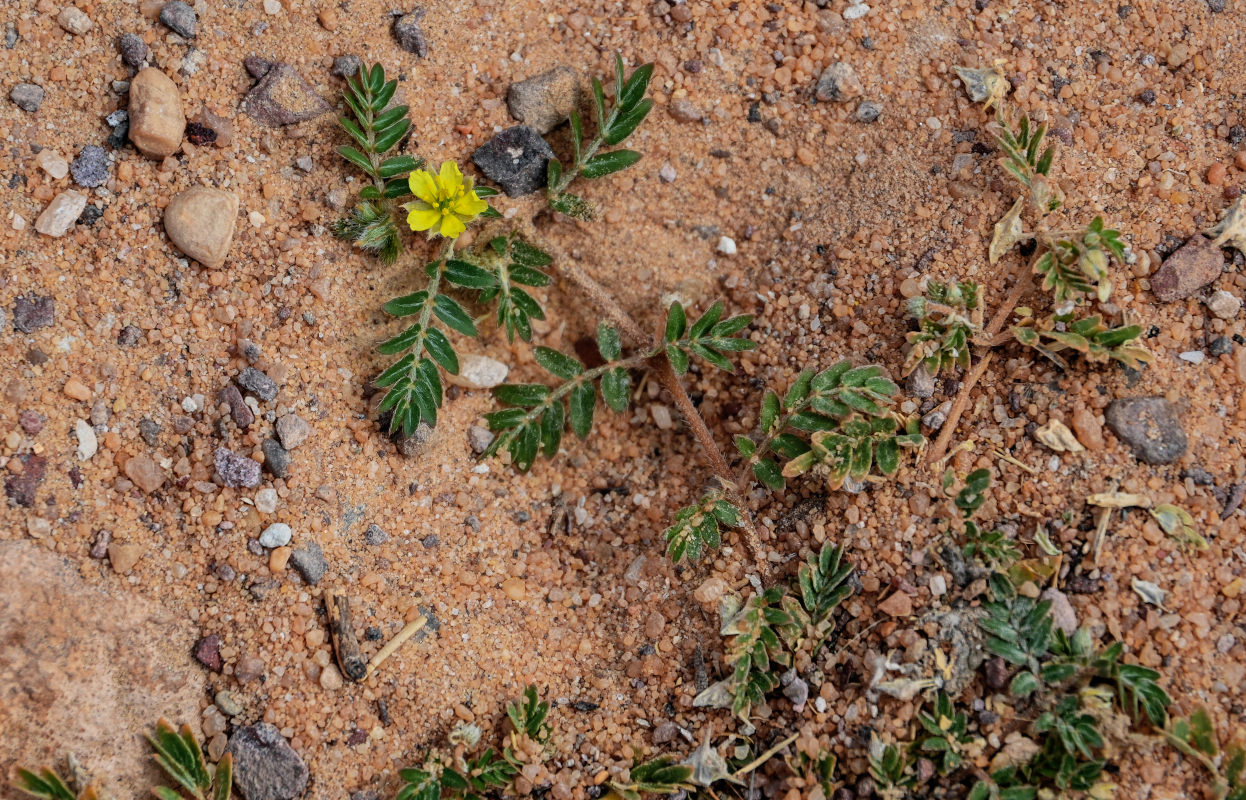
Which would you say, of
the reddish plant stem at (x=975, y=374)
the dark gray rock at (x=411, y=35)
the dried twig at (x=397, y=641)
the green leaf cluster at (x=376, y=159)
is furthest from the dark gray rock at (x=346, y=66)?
the reddish plant stem at (x=975, y=374)

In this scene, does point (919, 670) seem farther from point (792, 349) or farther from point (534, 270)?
point (534, 270)

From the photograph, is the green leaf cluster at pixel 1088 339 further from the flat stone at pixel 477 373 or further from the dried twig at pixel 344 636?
the dried twig at pixel 344 636

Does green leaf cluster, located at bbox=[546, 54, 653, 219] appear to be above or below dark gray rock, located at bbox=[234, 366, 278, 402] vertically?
above

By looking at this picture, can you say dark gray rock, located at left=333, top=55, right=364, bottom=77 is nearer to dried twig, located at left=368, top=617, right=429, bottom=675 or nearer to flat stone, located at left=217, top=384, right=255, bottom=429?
flat stone, located at left=217, top=384, right=255, bottom=429

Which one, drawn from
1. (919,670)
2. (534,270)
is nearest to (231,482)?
(534,270)

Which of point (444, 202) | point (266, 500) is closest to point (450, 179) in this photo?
point (444, 202)

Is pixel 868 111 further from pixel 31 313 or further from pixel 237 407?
pixel 31 313

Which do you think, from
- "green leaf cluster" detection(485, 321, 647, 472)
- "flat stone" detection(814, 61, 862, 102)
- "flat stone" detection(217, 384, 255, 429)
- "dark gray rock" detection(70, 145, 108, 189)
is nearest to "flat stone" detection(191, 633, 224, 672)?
"flat stone" detection(217, 384, 255, 429)
